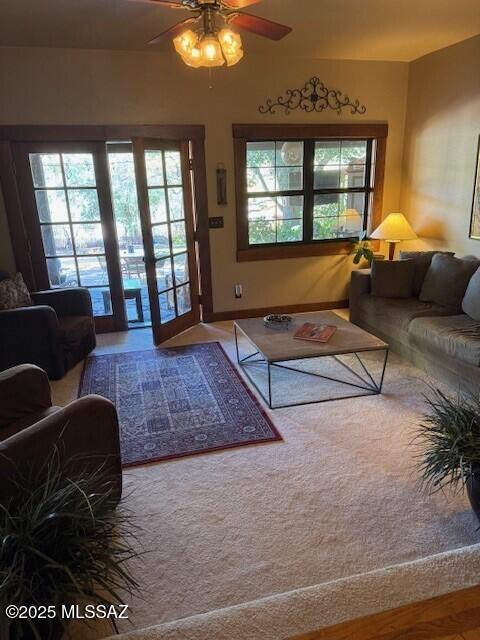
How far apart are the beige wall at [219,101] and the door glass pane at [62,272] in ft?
1.44

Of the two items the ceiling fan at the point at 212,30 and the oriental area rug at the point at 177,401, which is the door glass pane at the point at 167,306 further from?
the ceiling fan at the point at 212,30

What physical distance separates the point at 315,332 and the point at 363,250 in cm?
212

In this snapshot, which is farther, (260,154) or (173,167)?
(260,154)

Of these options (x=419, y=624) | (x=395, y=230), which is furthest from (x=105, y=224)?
(x=419, y=624)

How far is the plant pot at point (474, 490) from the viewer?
1.86 metres

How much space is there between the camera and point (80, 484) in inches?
57.0

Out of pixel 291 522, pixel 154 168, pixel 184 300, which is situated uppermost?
pixel 154 168

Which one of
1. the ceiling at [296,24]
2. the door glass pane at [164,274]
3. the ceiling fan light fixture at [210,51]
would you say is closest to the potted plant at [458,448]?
the ceiling fan light fixture at [210,51]

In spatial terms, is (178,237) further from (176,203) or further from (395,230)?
(395,230)

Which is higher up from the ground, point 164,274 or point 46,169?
point 46,169

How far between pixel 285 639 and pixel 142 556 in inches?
29.2

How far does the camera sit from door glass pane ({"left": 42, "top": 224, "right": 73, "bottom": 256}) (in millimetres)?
4379

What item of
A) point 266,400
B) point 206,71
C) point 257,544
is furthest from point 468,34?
point 257,544

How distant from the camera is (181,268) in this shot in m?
4.62
